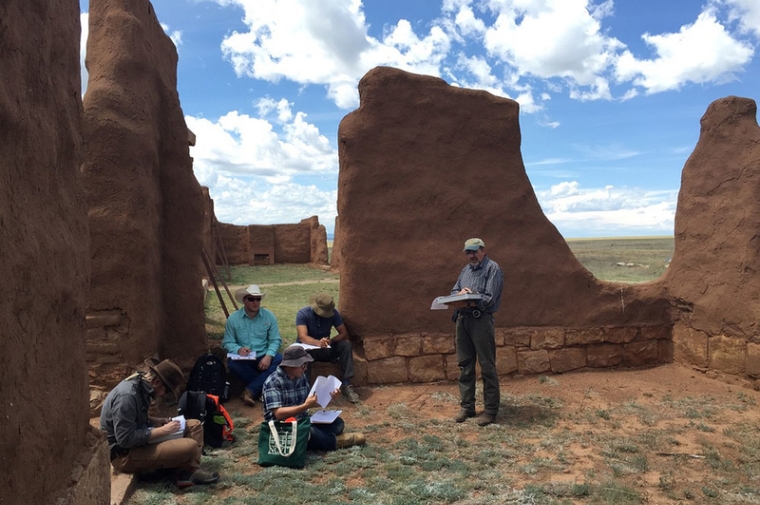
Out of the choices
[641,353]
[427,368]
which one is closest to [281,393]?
[427,368]

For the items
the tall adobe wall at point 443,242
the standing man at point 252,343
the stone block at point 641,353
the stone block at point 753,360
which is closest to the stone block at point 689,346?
the stone block at point 641,353

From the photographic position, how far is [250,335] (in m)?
6.91

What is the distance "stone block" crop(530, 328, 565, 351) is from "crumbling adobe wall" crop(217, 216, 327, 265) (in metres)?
20.4

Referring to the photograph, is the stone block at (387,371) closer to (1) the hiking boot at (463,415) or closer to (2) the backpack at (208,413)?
(1) the hiking boot at (463,415)

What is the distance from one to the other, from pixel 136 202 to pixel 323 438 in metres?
3.37

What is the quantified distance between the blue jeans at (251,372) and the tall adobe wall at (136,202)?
2.38 feet

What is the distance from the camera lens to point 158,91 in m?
7.18

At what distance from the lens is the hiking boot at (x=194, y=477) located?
14.6ft

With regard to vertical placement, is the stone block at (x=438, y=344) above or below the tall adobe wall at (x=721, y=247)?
below

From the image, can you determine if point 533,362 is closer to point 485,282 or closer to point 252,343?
point 485,282

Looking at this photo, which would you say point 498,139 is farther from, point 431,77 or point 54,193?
point 54,193

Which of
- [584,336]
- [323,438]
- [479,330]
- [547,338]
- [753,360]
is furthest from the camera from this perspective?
[584,336]

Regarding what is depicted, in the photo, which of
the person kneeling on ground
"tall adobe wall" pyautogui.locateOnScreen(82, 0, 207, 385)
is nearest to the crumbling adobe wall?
"tall adobe wall" pyautogui.locateOnScreen(82, 0, 207, 385)

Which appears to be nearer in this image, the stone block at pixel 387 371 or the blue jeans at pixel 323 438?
the blue jeans at pixel 323 438
